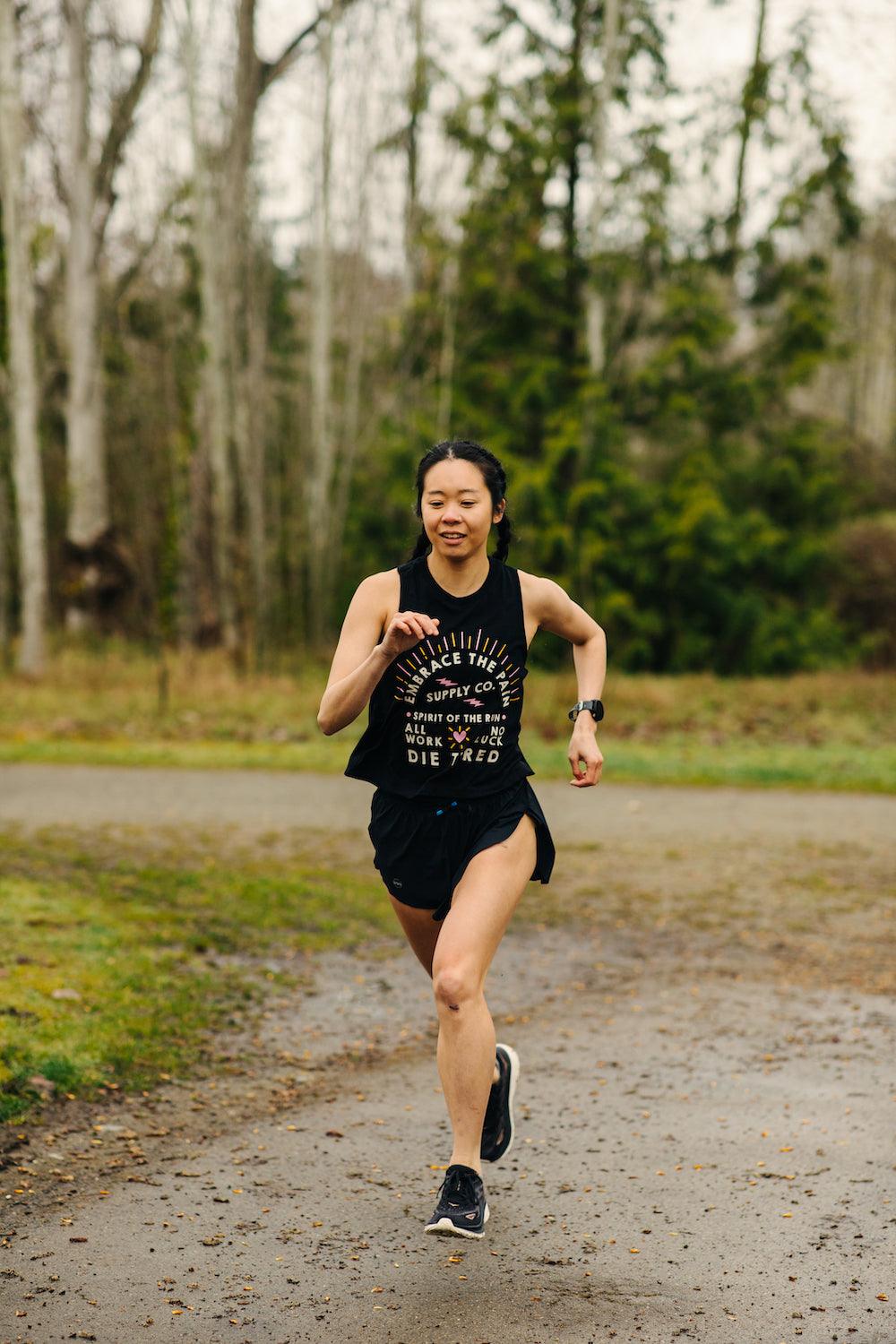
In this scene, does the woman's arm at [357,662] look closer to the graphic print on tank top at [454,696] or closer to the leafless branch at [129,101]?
the graphic print on tank top at [454,696]

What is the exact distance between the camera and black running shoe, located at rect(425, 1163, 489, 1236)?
3.69 metres

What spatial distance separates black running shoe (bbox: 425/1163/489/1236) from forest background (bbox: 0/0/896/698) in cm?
1678

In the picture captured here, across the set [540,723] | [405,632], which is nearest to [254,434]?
[540,723]

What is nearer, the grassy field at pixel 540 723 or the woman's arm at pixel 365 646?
the woman's arm at pixel 365 646

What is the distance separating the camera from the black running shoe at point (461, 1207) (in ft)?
12.1

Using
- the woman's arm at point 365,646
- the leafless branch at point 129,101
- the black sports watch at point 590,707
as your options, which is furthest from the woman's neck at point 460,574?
the leafless branch at point 129,101

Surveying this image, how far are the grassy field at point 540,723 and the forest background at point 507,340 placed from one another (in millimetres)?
1655

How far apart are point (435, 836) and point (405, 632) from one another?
743mm

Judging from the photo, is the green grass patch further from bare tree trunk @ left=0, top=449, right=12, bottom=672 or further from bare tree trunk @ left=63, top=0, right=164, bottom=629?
bare tree trunk @ left=63, top=0, right=164, bottom=629

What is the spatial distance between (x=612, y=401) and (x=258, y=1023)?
18.1 meters

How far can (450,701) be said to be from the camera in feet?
12.7

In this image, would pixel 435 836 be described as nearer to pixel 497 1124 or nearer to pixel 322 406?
pixel 497 1124

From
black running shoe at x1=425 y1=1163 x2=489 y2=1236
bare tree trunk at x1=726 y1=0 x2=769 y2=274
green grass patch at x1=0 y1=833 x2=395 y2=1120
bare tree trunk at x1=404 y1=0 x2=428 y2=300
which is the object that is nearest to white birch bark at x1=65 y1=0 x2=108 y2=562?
bare tree trunk at x1=404 y1=0 x2=428 y2=300

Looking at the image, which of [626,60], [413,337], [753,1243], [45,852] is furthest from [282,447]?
[753,1243]
